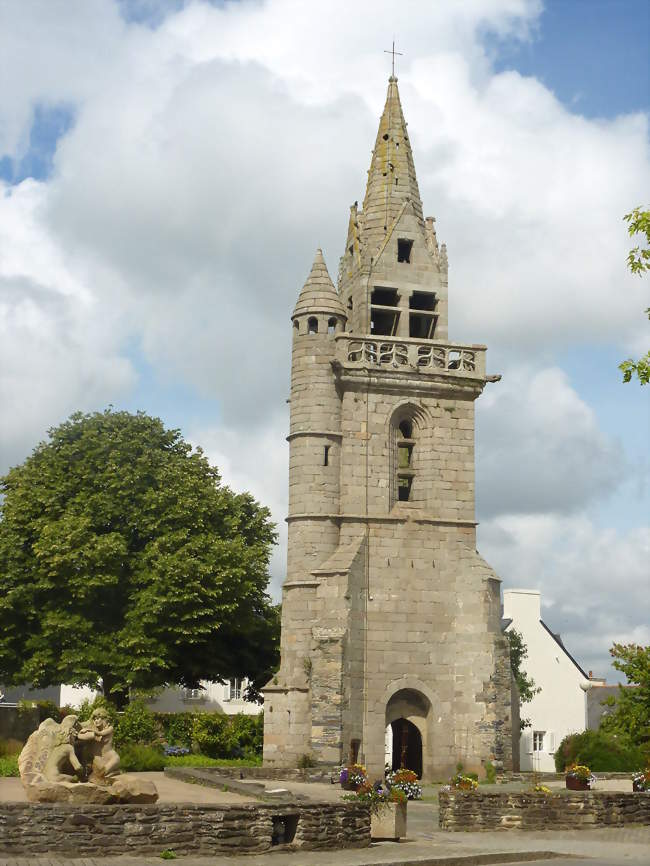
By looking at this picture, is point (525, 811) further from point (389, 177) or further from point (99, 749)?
point (389, 177)

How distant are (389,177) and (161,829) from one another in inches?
1121

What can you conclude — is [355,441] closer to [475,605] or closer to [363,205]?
[475,605]

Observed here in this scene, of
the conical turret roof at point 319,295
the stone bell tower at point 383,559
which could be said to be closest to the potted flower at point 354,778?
the stone bell tower at point 383,559

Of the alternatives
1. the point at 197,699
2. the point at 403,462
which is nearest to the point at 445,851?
the point at 403,462

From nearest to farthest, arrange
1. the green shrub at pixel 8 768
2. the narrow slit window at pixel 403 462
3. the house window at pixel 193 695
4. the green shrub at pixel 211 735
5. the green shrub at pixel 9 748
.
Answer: the green shrub at pixel 8 768 < the green shrub at pixel 9 748 < the green shrub at pixel 211 735 < the narrow slit window at pixel 403 462 < the house window at pixel 193 695

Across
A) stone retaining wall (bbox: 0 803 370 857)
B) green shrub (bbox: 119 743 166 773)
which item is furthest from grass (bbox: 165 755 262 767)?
stone retaining wall (bbox: 0 803 370 857)

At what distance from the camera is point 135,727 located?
3256 cm

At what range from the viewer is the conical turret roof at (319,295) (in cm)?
3634

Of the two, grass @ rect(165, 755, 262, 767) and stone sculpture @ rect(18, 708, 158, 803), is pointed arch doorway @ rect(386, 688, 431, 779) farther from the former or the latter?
stone sculpture @ rect(18, 708, 158, 803)

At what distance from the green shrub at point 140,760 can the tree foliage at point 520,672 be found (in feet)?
83.1

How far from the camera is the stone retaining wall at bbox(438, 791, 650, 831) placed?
20.2m

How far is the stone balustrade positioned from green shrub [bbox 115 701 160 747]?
12075 millimetres

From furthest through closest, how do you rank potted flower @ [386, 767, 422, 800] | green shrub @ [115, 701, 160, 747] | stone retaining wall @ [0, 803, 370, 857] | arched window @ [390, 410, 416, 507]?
arched window @ [390, 410, 416, 507], green shrub @ [115, 701, 160, 747], potted flower @ [386, 767, 422, 800], stone retaining wall @ [0, 803, 370, 857]

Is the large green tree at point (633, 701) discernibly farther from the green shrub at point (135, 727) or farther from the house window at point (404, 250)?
the house window at point (404, 250)
